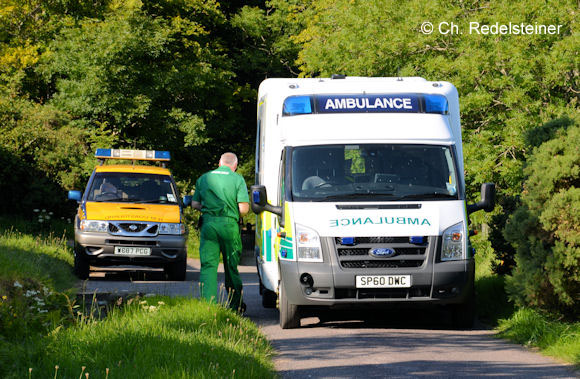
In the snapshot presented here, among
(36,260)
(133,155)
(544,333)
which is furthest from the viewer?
(133,155)

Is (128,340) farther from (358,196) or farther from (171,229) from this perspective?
(171,229)

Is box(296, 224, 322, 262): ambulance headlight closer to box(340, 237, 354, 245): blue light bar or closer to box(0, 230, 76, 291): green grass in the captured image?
box(340, 237, 354, 245): blue light bar

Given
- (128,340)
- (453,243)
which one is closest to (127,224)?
(453,243)

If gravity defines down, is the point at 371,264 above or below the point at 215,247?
below

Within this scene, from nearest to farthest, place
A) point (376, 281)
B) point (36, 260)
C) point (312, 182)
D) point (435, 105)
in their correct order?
point (376, 281) → point (312, 182) → point (435, 105) → point (36, 260)

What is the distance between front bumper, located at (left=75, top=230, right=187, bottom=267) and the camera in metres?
17.0

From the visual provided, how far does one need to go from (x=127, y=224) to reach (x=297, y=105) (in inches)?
240

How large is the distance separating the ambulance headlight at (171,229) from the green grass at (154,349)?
7.49 metres

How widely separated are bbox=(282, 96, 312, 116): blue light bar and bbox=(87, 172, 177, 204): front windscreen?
659 cm

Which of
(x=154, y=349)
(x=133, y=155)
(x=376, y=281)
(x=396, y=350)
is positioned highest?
(x=133, y=155)

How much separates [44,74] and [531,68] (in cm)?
2025

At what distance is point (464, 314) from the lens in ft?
37.6

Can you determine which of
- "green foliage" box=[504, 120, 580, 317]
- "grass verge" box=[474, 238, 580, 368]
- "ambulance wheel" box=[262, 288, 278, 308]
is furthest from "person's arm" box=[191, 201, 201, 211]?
"grass verge" box=[474, 238, 580, 368]

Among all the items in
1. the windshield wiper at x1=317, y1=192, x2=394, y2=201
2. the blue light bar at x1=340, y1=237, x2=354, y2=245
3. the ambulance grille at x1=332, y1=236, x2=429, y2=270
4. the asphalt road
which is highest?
the windshield wiper at x1=317, y1=192, x2=394, y2=201
